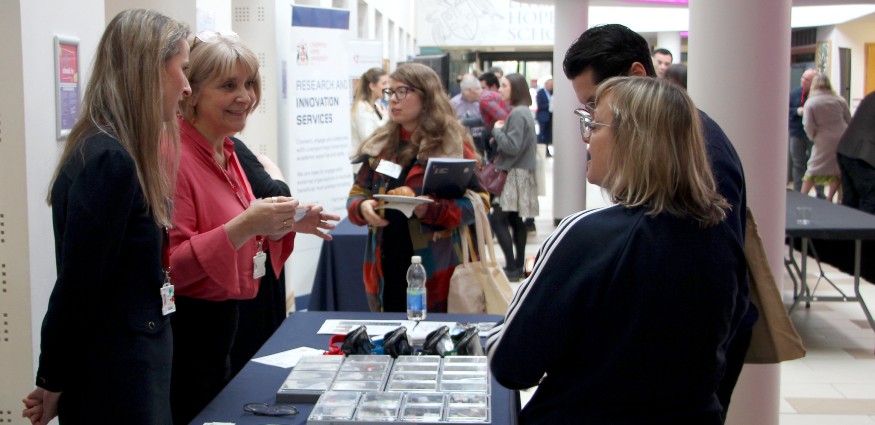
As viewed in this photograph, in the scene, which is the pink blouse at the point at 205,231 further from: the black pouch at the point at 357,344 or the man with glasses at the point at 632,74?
the man with glasses at the point at 632,74

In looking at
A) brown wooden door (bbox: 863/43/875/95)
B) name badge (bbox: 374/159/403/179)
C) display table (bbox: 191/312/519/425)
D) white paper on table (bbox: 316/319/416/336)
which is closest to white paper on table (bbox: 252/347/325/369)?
display table (bbox: 191/312/519/425)

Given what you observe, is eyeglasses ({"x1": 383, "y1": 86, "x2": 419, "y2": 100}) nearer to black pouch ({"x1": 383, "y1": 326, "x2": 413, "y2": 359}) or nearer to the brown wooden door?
black pouch ({"x1": 383, "y1": 326, "x2": 413, "y2": 359})

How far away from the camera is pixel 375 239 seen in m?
3.76

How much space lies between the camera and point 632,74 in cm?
234

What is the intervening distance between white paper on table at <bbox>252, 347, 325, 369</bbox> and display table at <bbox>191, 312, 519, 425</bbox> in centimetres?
3

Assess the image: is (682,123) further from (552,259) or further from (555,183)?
(555,183)

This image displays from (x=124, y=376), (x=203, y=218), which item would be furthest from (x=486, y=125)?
(x=124, y=376)

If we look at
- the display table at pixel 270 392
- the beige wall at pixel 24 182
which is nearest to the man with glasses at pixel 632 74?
the display table at pixel 270 392

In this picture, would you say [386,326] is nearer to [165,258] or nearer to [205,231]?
[205,231]

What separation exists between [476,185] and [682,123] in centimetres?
223

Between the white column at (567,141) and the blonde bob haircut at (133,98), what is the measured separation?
9.14 m

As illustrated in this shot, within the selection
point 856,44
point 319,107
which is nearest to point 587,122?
point 319,107

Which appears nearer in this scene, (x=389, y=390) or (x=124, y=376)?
(x=124, y=376)

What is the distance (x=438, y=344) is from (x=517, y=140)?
5.63 meters
